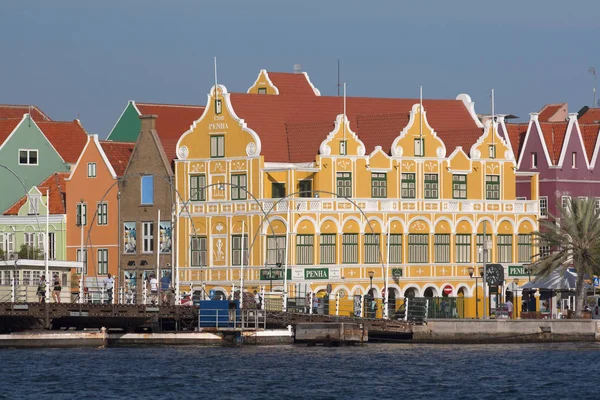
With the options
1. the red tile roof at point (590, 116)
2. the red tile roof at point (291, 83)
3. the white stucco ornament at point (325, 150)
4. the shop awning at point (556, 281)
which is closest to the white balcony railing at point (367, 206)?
the white stucco ornament at point (325, 150)

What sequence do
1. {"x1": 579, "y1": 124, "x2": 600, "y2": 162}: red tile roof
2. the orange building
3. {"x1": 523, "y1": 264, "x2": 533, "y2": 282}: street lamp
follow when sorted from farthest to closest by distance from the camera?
1. {"x1": 579, "y1": 124, "x2": 600, "y2": 162}: red tile roof
2. the orange building
3. {"x1": 523, "y1": 264, "x2": 533, "y2": 282}: street lamp

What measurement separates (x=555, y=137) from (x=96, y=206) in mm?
29364

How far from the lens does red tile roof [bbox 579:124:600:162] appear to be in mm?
142375

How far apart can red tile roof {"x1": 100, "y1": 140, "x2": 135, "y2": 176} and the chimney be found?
4.50 m

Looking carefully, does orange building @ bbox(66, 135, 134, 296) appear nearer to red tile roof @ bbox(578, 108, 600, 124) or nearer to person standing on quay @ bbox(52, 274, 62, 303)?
person standing on quay @ bbox(52, 274, 62, 303)

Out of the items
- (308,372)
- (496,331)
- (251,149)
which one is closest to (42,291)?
(251,149)

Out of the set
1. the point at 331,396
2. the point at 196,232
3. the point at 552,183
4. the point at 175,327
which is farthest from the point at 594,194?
the point at 331,396

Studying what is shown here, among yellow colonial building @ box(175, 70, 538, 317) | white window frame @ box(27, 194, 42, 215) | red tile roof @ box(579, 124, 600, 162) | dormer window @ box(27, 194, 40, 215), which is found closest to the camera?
yellow colonial building @ box(175, 70, 538, 317)

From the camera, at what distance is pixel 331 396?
8600cm

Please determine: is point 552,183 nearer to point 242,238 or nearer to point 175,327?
point 242,238

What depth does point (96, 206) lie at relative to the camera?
13962cm

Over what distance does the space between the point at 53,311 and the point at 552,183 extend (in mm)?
41680

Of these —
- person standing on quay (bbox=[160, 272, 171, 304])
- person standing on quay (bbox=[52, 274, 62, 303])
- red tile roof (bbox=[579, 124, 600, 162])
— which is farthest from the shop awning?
person standing on quay (bbox=[52, 274, 62, 303])

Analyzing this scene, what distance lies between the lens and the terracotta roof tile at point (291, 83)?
140275 millimetres
